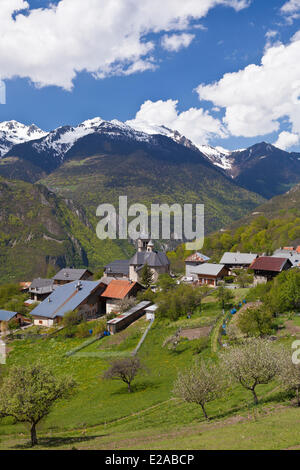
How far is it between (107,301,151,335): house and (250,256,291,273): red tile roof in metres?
26.0

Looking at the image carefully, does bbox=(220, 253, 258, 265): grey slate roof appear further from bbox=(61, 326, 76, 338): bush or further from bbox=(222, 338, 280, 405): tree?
bbox=(222, 338, 280, 405): tree

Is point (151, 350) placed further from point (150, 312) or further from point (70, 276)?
point (70, 276)

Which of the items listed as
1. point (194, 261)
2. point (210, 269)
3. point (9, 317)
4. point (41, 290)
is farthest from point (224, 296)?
point (41, 290)

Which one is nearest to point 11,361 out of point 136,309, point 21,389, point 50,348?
point 50,348

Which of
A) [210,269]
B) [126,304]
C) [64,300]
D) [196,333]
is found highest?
[210,269]

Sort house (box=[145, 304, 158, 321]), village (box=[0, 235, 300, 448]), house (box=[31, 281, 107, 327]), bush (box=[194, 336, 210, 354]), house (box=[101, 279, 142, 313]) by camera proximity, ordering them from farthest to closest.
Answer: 1. house (box=[101, 279, 142, 313])
2. house (box=[31, 281, 107, 327])
3. house (box=[145, 304, 158, 321])
4. bush (box=[194, 336, 210, 354])
5. village (box=[0, 235, 300, 448])

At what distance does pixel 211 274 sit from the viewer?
81.4 metres

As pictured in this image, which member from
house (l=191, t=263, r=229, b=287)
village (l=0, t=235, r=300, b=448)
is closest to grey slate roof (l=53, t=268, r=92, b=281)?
village (l=0, t=235, r=300, b=448)

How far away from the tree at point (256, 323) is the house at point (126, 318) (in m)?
27.2

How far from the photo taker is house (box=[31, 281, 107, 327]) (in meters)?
75.2

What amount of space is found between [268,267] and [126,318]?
3309cm

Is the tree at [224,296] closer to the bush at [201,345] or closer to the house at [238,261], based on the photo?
the bush at [201,345]
